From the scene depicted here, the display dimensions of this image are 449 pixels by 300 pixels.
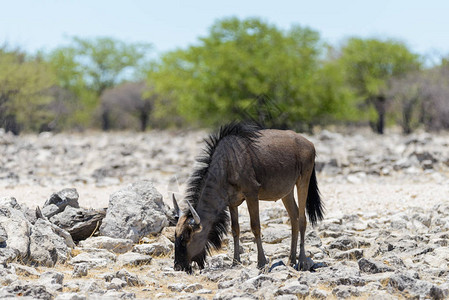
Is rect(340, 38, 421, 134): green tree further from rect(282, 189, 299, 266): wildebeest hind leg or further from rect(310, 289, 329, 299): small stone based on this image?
rect(310, 289, 329, 299): small stone

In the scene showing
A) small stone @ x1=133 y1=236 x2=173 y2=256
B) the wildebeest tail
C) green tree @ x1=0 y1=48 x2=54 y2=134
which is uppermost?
green tree @ x1=0 y1=48 x2=54 y2=134

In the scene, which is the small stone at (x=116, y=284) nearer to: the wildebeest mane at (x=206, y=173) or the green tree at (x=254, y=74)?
the wildebeest mane at (x=206, y=173)

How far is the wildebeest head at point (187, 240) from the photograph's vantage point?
7.53 meters

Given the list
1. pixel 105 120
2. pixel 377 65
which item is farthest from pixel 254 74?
Result: pixel 105 120

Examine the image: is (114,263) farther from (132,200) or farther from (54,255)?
(132,200)

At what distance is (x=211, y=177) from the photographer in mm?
7828

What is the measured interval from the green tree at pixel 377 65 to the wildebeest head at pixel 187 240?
43.2m

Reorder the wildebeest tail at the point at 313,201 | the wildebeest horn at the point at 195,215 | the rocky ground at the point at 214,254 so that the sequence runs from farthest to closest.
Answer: the wildebeest tail at the point at 313,201
the wildebeest horn at the point at 195,215
the rocky ground at the point at 214,254

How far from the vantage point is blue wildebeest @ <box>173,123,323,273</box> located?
763cm

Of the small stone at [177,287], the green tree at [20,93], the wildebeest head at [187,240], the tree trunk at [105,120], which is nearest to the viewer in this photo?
the small stone at [177,287]

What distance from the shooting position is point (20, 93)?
135ft

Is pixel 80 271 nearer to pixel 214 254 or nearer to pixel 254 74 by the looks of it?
pixel 214 254

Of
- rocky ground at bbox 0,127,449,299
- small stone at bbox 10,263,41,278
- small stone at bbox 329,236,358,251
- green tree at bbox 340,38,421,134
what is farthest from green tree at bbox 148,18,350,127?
small stone at bbox 10,263,41,278

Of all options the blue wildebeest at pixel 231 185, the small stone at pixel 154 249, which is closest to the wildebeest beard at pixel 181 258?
the blue wildebeest at pixel 231 185
